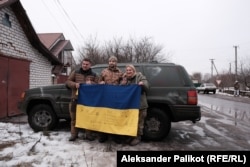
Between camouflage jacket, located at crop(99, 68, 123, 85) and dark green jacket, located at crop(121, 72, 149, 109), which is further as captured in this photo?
camouflage jacket, located at crop(99, 68, 123, 85)

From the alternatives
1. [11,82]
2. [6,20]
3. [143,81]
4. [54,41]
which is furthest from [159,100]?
[54,41]

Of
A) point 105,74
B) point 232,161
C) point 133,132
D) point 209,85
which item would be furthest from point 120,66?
point 209,85

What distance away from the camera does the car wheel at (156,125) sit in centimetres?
624

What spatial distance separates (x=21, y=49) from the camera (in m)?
11.6

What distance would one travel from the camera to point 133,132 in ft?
18.8

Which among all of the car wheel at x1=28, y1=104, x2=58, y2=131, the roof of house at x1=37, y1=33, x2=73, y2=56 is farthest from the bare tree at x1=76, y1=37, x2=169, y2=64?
the car wheel at x1=28, y1=104, x2=58, y2=131

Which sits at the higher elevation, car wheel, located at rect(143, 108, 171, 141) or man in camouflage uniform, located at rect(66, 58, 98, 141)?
man in camouflage uniform, located at rect(66, 58, 98, 141)

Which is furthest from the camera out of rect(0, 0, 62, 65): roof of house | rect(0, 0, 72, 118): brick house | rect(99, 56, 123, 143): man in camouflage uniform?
rect(0, 0, 62, 65): roof of house

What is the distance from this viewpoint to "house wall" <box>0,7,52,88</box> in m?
10.2

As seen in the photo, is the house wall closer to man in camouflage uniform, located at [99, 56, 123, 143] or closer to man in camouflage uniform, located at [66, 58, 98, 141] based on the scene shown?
man in camouflage uniform, located at [66, 58, 98, 141]

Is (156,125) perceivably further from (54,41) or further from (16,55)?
(54,41)

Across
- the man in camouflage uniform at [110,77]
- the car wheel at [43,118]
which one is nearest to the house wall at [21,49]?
the car wheel at [43,118]

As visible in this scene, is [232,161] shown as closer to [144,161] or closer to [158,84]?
[144,161]

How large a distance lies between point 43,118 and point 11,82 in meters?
4.05
